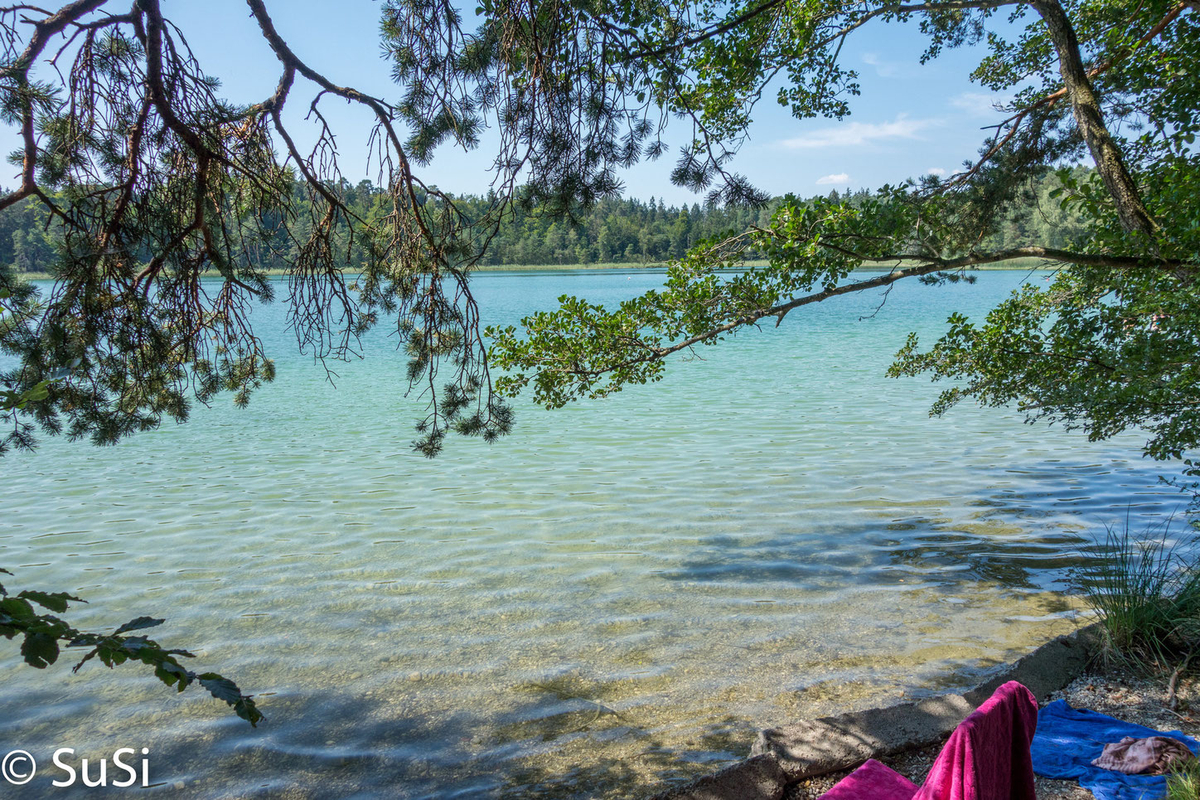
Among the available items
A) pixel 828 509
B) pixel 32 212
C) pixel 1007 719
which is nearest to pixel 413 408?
pixel 828 509

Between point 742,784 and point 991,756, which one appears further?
point 742,784

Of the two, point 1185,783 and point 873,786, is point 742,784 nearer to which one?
point 873,786

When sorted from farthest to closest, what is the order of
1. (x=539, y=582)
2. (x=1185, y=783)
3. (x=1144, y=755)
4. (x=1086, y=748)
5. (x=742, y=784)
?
(x=539, y=582), (x=1086, y=748), (x=1144, y=755), (x=742, y=784), (x=1185, y=783)

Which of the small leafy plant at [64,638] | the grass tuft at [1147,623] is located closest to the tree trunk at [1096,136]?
the grass tuft at [1147,623]

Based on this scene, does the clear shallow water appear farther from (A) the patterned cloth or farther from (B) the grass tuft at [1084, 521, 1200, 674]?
(A) the patterned cloth

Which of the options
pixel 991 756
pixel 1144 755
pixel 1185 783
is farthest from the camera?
pixel 1144 755

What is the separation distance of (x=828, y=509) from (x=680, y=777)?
5.22 metres

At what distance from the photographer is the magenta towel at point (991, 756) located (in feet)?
6.61

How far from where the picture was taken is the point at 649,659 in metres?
5.25

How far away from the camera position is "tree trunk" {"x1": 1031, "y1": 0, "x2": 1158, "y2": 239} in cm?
493

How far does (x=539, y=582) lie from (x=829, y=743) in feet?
12.2

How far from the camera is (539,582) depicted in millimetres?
6730

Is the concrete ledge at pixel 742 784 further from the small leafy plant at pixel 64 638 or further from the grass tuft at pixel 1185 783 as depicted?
the small leafy plant at pixel 64 638

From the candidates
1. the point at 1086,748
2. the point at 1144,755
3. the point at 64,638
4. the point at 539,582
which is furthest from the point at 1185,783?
the point at 539,582
